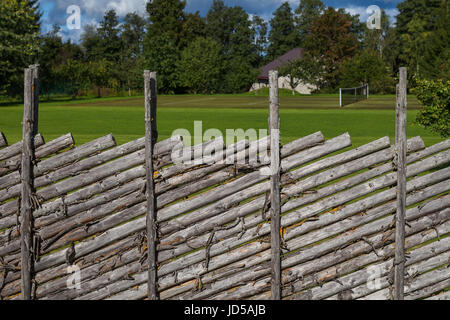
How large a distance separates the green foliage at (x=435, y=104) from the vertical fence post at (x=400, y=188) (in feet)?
20.1

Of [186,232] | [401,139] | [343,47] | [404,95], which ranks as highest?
[343,47]

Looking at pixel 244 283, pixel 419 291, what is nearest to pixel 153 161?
pixel 244 283

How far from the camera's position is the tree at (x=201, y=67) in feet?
247

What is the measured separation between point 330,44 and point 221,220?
76.6m

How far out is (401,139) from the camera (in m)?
4.65

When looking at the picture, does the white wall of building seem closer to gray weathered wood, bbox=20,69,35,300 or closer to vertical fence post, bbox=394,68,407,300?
vertical fence post, bbox=394,68,407,300

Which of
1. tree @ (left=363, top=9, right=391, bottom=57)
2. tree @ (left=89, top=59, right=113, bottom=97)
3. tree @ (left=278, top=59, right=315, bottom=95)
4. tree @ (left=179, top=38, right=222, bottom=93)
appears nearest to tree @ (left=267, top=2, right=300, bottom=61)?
tree @ (left=363, top=9, right=391, bottom=57)

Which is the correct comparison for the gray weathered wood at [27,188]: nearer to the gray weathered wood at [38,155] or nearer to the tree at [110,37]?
the gray weathered wood at [38,155]

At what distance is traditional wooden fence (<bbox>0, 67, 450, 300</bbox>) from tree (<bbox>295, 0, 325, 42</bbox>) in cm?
9202

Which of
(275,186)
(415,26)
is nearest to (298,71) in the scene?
(415,26)

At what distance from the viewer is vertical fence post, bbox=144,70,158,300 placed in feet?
15.1

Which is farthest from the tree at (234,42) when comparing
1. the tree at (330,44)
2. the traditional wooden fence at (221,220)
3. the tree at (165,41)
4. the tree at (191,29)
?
the traditional wooden fence at (221,220)

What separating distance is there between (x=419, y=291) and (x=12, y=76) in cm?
5206
